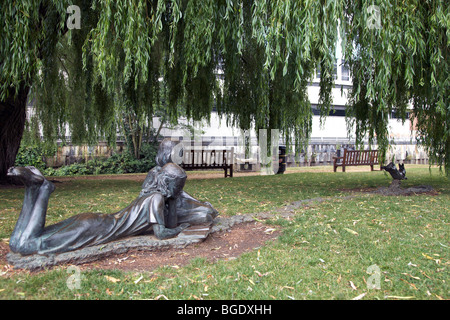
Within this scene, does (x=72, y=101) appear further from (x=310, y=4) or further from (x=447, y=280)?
(x=447, y=280)

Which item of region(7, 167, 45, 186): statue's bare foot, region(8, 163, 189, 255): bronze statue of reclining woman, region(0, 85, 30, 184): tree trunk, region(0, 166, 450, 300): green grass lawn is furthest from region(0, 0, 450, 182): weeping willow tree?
region(7, 167, 45, 186): statue's bare foot

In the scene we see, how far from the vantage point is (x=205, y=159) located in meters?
13.7

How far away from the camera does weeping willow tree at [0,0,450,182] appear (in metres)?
5.16

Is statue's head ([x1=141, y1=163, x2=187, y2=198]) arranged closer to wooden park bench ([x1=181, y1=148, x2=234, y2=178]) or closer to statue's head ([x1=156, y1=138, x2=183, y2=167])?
statue's head ([x1=156, y1=138, x2=183, y2=167])

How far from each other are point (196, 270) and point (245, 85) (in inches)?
243

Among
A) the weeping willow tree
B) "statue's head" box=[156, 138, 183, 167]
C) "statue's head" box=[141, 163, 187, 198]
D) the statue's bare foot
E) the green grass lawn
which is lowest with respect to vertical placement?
the green grass lawn

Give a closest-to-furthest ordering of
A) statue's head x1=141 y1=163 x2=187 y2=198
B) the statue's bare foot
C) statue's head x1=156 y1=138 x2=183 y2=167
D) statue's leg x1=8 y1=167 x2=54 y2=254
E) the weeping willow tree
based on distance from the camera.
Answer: the statue's bare foot → statue's leg x1=8 y1=167 x2=54 y2=254 → statue's head x1=141 y1=163 x2=187 y2=198 → statue's head x1=156 y1=138 x2=183 y2=167 → the weeping willow tree

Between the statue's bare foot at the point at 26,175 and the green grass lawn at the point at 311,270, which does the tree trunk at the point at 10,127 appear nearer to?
the green grass lawn at the point at 311,270

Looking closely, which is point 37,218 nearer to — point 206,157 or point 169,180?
point 169,180

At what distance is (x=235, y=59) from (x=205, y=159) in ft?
23.9

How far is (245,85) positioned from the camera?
8.64m

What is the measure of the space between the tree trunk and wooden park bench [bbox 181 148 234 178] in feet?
17.2

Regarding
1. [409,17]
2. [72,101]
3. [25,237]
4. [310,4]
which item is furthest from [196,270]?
[72,101]

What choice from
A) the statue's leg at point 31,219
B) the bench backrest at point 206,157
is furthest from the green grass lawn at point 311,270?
the bench backrest at point 206,157
